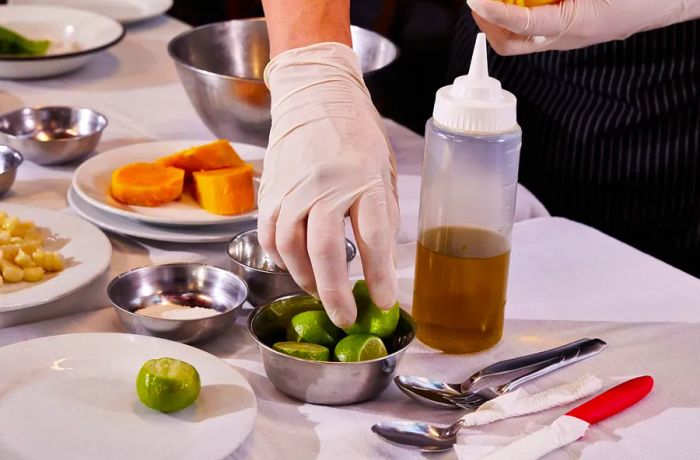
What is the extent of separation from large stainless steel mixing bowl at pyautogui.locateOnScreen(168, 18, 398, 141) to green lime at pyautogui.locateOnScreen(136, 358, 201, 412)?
0.74 metres

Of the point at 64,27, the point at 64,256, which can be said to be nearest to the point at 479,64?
the point at 64,256

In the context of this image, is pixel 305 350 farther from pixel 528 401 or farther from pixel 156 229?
pixel 156 229

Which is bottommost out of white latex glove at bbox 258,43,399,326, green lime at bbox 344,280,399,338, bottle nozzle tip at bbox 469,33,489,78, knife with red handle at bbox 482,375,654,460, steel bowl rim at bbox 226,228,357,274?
knife with red handle at bbox 482,375,654,460

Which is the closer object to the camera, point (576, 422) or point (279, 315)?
point (576, 422)

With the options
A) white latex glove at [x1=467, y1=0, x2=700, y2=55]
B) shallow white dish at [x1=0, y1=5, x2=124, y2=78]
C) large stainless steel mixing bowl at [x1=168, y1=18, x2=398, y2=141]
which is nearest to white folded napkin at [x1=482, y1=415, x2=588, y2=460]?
white latex glove at [x1=467, y1=0, x2=700, y2=55]

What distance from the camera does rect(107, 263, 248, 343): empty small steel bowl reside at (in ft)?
3.86

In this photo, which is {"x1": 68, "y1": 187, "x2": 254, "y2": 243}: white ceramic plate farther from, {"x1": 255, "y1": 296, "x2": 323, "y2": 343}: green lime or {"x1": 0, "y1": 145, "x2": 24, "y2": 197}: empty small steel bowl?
{"x1": 255, "y1": 296, "x2": 323, "y2": 343}: green lime

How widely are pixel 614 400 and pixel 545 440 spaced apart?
5.1 inches

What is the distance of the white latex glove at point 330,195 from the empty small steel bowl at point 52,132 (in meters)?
0.67

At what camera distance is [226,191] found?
1488 mm

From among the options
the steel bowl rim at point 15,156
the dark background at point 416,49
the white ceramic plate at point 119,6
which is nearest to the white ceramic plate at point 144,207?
the steel bowl rim at point 15,156

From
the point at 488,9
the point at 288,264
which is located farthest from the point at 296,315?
the point at 488,9

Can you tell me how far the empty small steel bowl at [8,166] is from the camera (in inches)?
61.3

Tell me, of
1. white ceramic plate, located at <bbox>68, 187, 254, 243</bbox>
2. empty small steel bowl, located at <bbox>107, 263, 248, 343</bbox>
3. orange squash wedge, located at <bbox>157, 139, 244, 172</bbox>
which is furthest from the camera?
orange squash wedge, located at <bbox>157, 139, 244, 172</bbox>
